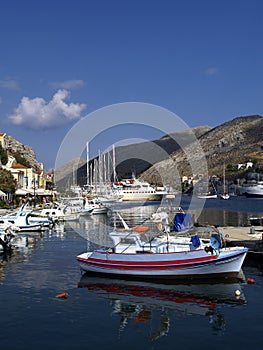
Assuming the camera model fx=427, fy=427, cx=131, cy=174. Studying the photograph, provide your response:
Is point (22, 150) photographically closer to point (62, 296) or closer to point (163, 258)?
point (163, 258)

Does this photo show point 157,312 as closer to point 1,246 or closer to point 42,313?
point 42,313

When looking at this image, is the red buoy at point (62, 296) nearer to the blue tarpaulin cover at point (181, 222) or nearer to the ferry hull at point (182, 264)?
the ferry hull at point (182, 264)

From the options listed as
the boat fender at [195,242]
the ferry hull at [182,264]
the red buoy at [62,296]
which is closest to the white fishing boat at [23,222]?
the ferry hull at [182,264]

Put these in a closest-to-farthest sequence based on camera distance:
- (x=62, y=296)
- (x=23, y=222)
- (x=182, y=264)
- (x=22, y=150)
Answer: (x=62, y=296), (x=182, y=264), (x=23, y=222), (x=22, y=150)

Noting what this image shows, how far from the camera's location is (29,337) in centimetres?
1789

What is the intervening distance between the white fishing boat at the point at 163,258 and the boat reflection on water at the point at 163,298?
61cm

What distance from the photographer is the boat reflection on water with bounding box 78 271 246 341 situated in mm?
20230

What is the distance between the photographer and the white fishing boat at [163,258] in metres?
26.4

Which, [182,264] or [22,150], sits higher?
[22,150]

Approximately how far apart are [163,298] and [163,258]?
3.58 m

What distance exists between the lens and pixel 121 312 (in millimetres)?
21266

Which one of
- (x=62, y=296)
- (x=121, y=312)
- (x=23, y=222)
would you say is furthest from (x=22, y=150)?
(x=121, y=312)

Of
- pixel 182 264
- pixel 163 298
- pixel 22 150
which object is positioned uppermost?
pixel 22 150

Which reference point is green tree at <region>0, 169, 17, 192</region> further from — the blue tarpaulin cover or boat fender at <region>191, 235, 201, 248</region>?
boat fender at <region>191, 235, 201, 248</region>
